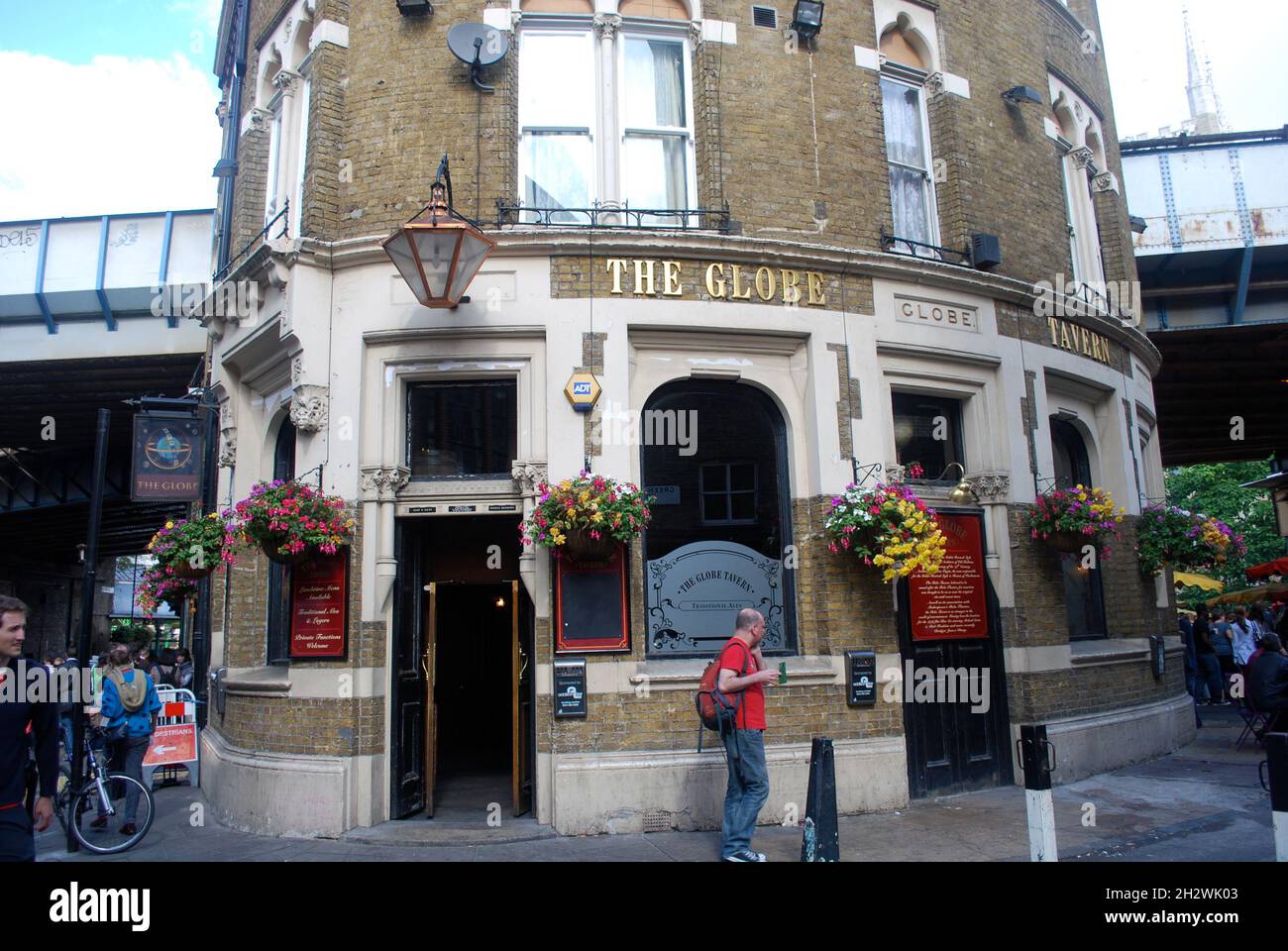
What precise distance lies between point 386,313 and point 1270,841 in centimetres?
939

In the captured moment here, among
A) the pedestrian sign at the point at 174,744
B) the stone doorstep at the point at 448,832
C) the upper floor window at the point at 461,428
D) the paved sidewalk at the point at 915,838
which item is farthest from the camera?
the pedestrian sign at the point at 174,744

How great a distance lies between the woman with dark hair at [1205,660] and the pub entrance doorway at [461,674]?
47.4 feet

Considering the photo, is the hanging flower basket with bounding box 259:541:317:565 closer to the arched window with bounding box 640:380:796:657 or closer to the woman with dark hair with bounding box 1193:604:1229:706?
the arched window with bounding box 640:380:796:657

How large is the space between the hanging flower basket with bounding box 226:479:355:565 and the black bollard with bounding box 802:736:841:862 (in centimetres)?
487

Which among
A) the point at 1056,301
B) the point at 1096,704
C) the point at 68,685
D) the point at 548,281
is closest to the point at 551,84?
the point at 548,281

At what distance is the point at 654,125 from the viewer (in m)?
9.92

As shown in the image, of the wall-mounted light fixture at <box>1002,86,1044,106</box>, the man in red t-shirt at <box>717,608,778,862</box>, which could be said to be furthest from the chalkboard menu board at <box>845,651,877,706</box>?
the wall-mounted light fixture at <box>1002,86,1044,106</box>

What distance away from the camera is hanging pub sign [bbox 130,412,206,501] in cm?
1095

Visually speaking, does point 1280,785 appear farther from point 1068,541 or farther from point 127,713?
point 127,713

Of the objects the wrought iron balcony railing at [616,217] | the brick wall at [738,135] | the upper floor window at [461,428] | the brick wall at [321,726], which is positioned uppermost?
the brick wall at [738,135]

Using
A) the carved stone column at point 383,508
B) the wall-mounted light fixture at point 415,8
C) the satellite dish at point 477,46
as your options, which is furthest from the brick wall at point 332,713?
the wall-mounted light fixture at point 415,8

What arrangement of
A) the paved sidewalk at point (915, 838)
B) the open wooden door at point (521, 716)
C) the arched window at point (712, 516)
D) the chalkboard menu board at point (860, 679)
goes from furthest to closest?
the arched window at point (712, 516), the chalkboard menu board at point (860, 679), the open wooden door at point (521, 716), the paved sidewalk at point (915, 838)

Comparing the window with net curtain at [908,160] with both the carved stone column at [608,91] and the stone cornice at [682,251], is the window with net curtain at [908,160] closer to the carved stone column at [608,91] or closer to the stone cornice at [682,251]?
the stone cornice at [682,251]

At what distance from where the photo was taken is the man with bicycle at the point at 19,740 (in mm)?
4465
